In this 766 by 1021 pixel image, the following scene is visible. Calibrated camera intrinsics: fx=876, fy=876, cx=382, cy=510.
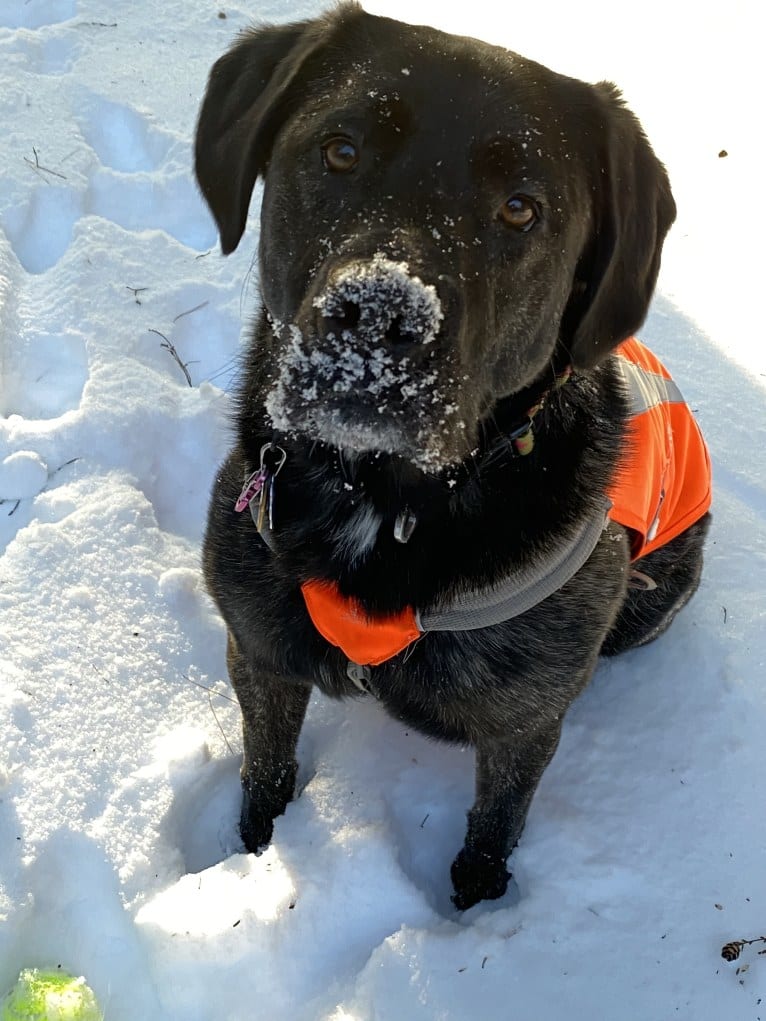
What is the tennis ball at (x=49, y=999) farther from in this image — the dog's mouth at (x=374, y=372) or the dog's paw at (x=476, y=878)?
the dog's mouth at (x=374, y=372)

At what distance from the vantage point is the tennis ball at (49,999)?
1896 millimetres

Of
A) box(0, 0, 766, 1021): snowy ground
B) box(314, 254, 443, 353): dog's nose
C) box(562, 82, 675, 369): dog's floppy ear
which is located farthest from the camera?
box(0, 0, 766, 1021): snowy ground

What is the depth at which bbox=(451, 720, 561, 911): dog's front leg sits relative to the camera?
84.7 inches

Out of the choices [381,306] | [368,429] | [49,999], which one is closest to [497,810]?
[49,999]

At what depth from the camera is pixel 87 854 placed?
2240mm

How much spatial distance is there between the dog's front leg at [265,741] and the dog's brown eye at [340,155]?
3.90 feet

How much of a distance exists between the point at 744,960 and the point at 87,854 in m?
1.68

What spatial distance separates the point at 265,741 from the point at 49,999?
0.75 m

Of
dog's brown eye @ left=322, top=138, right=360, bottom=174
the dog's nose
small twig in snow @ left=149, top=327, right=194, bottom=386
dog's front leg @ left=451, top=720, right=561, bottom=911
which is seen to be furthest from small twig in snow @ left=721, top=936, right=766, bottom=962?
small twig in snow @ left=149, top=327, right=194, bottom=386

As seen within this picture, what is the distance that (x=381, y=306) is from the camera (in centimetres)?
134

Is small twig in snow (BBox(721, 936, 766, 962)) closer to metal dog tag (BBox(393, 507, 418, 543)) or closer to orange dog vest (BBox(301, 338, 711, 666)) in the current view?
orange dog vest (BBox(301, 338, 711, 666))

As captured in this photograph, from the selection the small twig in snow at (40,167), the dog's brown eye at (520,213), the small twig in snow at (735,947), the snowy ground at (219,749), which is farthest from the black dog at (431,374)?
the small twig in snow at (40,167)

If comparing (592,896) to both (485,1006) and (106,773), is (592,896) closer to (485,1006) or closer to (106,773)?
(485,1006)

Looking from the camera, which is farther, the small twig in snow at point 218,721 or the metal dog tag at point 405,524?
the small twig in snow at point 218,721
